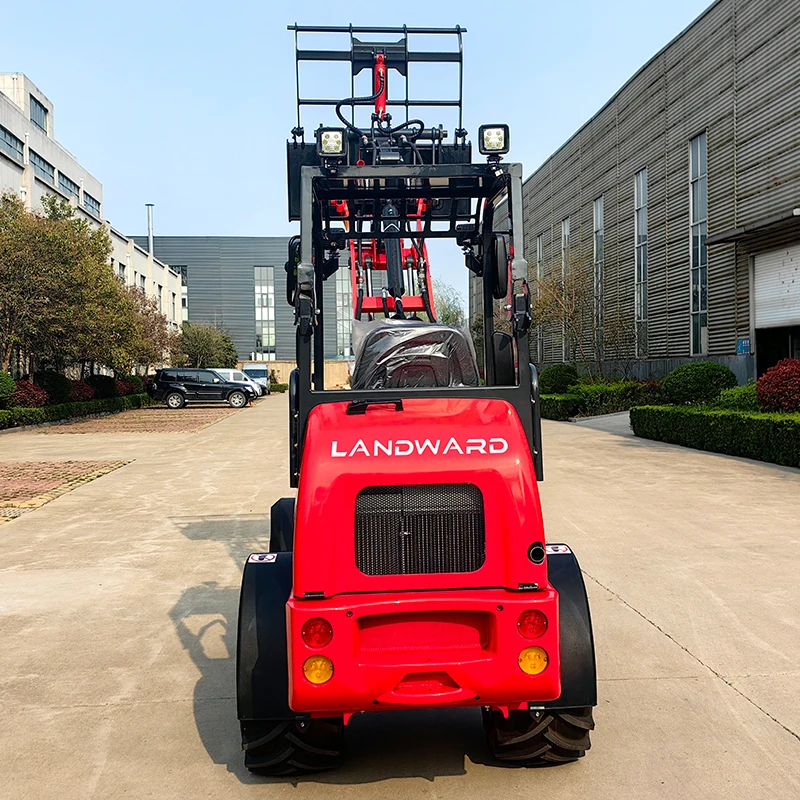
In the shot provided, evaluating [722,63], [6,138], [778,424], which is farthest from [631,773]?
[6,138]

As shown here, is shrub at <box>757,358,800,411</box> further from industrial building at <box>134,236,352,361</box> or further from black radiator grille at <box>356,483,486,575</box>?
industrial building at <box>134,236,352,361</box>

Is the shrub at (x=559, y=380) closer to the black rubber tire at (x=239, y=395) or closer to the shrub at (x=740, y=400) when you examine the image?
the black rubber tire at (x=239, y=395)

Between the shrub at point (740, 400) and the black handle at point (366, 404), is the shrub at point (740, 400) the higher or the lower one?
the lower one

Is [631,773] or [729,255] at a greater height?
[729,255]

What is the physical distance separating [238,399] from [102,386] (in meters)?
6.16

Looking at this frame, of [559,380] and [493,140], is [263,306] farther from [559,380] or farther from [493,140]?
[493,140]

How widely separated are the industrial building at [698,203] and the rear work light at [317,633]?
788 inches

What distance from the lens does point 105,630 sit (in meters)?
5.87

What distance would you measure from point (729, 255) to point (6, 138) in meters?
29.8

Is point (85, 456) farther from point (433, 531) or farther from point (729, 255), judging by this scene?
point (729, 255)

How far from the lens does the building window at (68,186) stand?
47991mm

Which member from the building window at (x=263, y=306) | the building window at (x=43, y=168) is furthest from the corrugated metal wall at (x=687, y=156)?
the building window at (x=263, y=306)

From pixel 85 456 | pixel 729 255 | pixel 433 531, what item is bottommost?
pixel 85 456

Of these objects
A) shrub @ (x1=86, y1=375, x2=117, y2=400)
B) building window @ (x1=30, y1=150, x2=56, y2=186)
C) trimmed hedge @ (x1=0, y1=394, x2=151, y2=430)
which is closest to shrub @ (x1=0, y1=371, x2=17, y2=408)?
trimmed hedge @ (x1=0, y1=394, x2=151, y2=430)
